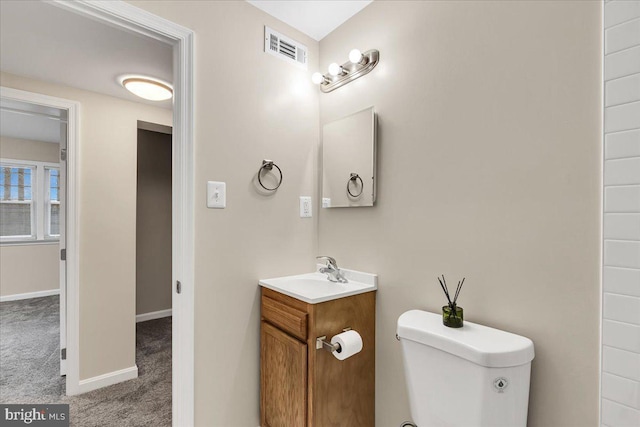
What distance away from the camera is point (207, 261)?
1.41m

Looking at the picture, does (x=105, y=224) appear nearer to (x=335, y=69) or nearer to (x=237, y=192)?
(x=237, y=192)

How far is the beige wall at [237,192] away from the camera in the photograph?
4.58 ft

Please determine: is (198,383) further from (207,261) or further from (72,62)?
(72,62)

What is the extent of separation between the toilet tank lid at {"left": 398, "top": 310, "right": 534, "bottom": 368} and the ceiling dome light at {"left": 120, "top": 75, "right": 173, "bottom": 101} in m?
2.19

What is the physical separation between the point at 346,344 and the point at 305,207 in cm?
83

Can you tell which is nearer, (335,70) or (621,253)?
(621,253)

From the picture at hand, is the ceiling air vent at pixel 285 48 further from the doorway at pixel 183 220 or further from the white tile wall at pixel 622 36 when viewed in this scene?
the white tile wall at pixel 622 36

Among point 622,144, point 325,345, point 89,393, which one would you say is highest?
point 622,144

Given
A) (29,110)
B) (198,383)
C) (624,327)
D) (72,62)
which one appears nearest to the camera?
(624,327)

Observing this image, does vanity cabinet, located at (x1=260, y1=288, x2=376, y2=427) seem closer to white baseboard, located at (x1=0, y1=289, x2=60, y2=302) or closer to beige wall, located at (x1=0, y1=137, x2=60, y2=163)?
white baseboard, located at (x1=0, y1=289, x2=60, y2=302)

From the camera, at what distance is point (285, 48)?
5.61 feet

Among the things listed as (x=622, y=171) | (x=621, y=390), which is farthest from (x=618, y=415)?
(x=622, y=171)

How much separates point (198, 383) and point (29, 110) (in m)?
2.34

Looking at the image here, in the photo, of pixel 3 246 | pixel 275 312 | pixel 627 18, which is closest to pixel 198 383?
pixel 275 312
